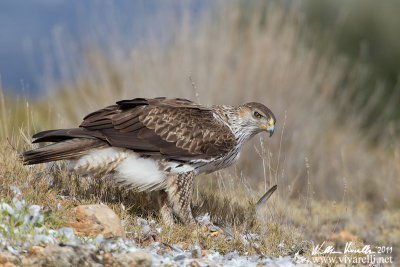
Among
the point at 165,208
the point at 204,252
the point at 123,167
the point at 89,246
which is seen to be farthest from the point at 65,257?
the point at 165,208

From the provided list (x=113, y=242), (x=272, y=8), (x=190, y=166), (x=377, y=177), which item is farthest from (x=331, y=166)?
(x=113, y=242)

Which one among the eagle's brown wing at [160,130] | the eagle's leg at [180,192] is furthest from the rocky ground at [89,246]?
the eagle's brown wing at [160,130]

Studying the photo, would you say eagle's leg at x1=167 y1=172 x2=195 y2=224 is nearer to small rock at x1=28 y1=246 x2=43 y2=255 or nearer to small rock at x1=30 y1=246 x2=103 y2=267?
small rock at x1=30 y1=246 x2=103 y2=267

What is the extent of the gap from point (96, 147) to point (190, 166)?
97 centimetres

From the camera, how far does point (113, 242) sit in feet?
13.0

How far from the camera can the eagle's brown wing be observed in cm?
501

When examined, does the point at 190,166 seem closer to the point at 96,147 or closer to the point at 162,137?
the point at 162,137

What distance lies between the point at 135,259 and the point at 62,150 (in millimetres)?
1589

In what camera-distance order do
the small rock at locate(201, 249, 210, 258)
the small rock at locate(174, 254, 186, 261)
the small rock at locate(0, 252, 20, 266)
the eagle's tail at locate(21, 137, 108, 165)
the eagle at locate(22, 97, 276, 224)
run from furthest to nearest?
the eagle at locate(22, 97, 276, 224), the eagle's tail at locate(21, 137, 108, 165), the small rock at locate(201, 249, 210, 258), the small rock at locate(174, 254, 186, 261), the small rock at locate(0, 252, 20, 266)

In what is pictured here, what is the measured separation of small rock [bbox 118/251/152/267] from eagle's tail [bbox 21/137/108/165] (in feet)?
4.89

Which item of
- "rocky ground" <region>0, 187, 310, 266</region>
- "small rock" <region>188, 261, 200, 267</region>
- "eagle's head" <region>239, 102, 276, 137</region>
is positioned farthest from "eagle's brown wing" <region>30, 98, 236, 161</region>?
"small rock" <region>188, 261, 200, 267</region>

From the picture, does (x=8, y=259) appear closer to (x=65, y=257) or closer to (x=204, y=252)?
(x=65, y=257)

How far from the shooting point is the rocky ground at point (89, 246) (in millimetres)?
3500

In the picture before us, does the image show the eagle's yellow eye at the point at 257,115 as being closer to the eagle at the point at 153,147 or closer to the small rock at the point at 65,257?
the eagle at the point at 153,147
